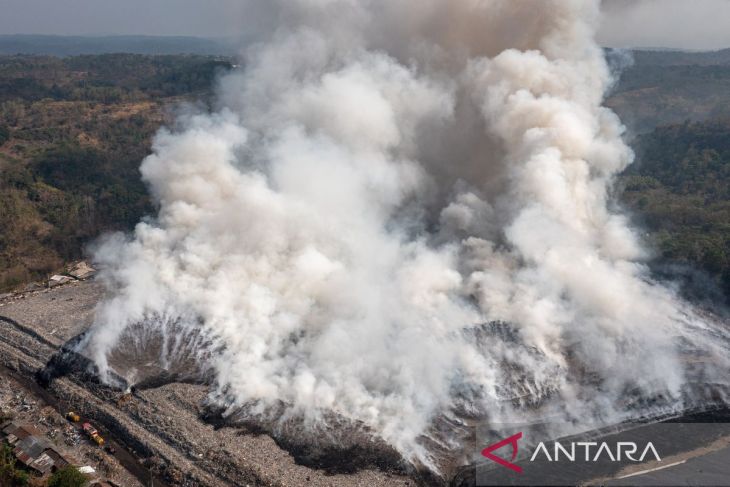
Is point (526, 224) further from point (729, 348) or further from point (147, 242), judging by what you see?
point (147, 242)

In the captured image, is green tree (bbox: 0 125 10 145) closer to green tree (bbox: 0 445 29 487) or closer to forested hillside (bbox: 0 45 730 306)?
forested hillside (bbox: 0 45 730 306)

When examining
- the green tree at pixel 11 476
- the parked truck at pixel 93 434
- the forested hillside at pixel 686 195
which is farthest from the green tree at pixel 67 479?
the forested hillside at pixel 686 195

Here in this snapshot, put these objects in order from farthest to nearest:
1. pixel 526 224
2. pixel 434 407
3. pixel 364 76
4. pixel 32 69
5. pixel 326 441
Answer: pixel 32 69 < pixel 364 76 < pixel 526 224 < pixel 434 407 < pixel 326 441

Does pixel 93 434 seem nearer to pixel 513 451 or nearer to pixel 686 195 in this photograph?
pixel 513 451

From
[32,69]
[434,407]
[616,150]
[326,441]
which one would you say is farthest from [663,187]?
[32,69]

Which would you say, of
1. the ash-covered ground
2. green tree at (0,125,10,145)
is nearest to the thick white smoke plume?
the ash-covered ground
